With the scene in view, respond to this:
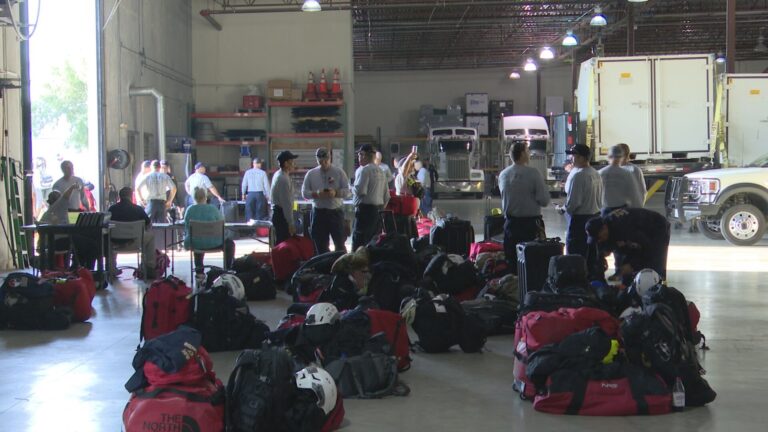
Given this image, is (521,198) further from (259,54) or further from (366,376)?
(259,54)

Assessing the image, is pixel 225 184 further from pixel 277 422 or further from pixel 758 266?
pixel 277 422

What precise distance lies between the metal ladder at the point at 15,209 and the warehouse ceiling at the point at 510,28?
41.1 feet

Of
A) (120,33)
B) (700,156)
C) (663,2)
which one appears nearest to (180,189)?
(120,33)

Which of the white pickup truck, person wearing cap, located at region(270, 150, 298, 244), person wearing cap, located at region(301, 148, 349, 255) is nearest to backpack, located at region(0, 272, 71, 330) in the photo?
person wearing cap, located at region(270, 150, 298, 244)

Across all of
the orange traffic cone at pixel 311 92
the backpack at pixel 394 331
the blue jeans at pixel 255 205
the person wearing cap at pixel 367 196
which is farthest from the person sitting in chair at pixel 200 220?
the orange traffic cone at pixel 311 92

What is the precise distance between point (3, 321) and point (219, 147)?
17906 millimetres

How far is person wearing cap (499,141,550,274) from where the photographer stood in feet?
31.7

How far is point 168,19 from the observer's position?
23719mm

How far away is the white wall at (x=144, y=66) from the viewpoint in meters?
18.7

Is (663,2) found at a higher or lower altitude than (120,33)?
higher

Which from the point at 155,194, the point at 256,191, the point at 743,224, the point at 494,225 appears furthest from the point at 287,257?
the point at 743,224

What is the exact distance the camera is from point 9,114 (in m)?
14.3

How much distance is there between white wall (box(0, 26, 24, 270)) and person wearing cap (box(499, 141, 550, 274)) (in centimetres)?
831

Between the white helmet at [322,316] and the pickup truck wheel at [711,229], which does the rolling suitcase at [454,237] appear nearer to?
the white helmet at [322,316]
